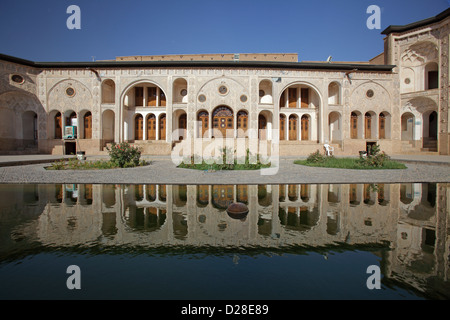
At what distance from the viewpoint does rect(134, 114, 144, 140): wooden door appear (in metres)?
23.9

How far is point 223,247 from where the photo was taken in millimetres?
3113

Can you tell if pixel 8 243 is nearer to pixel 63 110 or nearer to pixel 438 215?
pixel 438 215

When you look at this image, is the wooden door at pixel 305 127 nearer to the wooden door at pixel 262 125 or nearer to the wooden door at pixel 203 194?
the wooden door at pixel 262 125

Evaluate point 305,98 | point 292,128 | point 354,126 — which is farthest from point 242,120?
point 354,126

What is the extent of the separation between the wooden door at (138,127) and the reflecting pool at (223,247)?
18758 millimetres

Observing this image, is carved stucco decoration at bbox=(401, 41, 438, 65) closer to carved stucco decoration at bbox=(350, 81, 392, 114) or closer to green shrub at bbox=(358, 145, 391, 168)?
carved stucco decoration at bbox=(350, 81, 392, 114)

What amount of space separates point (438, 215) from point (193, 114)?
64.4ft

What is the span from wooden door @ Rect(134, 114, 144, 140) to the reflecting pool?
18758 mm

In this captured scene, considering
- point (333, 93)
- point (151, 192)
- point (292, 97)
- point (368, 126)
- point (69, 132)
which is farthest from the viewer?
point (292, 97)

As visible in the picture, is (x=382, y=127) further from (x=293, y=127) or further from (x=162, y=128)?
(x=162, y=128)

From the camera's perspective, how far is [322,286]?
225cm

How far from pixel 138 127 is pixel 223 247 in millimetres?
23088

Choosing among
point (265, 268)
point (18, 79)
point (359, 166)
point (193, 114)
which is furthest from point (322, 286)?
point (18, 79)

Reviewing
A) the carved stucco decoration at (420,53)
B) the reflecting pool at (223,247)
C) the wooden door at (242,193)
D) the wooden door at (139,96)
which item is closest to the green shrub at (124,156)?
the reflecting pool at (223,247)
